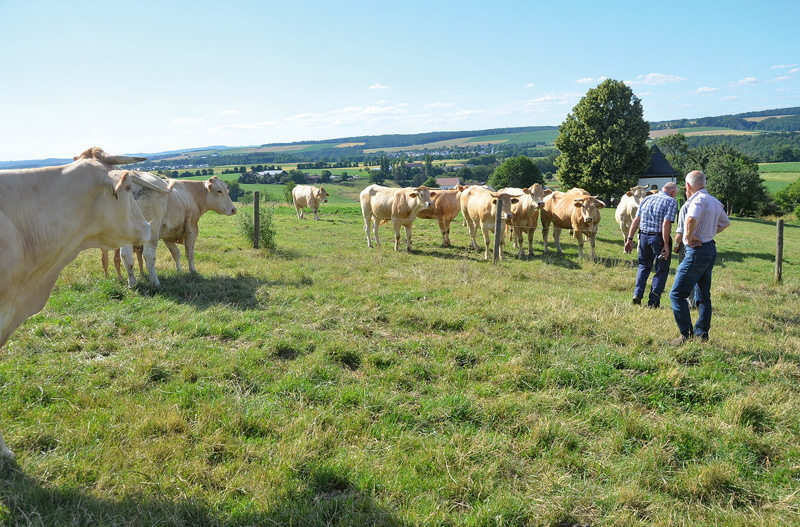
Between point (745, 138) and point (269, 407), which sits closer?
point (269, 407)

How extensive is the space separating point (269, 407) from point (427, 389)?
1.56 m

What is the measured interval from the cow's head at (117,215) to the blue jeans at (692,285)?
6.21 metres

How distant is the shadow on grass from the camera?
2.95 meters

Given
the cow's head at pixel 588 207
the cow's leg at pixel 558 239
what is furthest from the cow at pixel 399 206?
the cow's head at pixel 588 207

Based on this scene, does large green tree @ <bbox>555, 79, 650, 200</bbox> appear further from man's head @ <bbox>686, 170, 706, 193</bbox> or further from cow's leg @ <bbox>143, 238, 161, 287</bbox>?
cow's leg @ <bbox>143, 238, 161, 287</bbox>

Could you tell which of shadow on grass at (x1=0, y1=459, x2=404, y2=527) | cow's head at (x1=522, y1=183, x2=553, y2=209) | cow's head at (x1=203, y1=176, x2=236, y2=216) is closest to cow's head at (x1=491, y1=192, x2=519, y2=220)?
cow's head at (x1=522, y1=183, x2=553, y2=209)

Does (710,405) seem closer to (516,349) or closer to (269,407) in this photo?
(516,349)

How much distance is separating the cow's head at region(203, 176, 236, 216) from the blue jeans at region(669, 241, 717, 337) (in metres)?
9.02

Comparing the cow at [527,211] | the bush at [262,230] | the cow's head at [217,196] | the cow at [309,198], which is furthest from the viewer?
the cow at [309,198]

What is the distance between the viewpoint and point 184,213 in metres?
9.90

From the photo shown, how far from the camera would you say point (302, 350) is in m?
5.71

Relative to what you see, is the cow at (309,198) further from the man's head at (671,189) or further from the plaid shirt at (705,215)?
the plaid shirt at (705,215)

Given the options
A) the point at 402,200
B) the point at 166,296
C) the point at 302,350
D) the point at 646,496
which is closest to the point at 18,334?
the point at 166,296

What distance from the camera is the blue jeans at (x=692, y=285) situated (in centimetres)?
613
